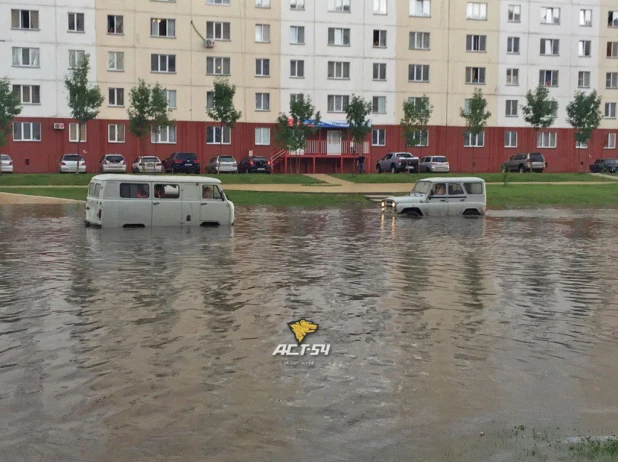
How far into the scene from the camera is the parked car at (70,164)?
59.0 m

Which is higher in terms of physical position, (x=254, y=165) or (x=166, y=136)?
(x=166, y=136)

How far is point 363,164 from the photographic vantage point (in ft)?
222

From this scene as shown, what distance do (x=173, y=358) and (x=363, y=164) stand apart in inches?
2323

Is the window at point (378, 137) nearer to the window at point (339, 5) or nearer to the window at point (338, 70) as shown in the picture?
the window at point (338, 70)

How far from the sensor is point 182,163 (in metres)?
60.6

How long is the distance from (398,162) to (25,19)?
94.7ft

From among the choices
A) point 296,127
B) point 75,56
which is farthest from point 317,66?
point 75,56

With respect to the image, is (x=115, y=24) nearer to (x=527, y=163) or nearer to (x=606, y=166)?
(x=527, y=163)

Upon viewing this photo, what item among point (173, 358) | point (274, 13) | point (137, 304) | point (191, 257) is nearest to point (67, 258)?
point (191, 257)

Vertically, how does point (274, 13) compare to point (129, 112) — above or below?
above

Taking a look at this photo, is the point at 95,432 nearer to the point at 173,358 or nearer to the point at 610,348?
the point at 173,358

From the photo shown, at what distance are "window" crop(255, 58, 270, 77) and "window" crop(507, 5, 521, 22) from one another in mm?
21137

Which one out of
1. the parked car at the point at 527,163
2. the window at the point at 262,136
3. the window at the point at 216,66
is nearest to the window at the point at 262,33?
the window at the point at 216,66

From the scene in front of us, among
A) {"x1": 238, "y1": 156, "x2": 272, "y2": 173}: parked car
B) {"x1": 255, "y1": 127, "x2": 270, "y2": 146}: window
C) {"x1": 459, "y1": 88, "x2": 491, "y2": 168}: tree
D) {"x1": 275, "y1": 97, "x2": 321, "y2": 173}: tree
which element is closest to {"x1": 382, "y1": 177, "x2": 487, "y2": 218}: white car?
{"x1": 275, "y1": 97, "x2": 321, "y2": 173}: tree
